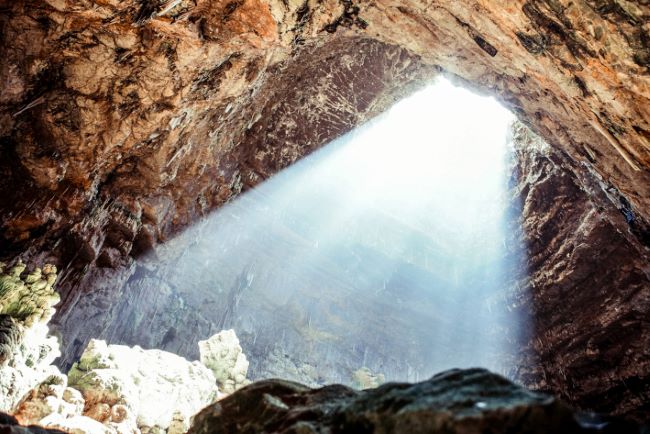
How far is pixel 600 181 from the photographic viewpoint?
8672 mm

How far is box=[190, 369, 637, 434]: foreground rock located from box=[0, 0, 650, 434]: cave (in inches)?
0.6

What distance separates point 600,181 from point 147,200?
1218cm

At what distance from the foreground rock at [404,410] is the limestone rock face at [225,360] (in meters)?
12.5

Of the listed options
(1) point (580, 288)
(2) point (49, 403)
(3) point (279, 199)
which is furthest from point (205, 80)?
(1) point (580, 288)

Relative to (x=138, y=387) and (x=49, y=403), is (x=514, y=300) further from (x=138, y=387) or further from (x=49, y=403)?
(x=49, y=403)

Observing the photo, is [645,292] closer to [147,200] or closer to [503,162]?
[503,162]

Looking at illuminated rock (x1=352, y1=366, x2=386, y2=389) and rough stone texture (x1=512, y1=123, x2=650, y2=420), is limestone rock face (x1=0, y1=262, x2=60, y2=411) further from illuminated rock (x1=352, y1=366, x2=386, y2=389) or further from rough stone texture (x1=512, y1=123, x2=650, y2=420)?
illuminated rock (x1=352, y1=366, x2=386, y2=389)

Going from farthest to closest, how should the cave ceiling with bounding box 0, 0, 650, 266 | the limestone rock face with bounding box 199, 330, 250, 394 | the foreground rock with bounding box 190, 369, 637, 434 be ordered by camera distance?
1. the limestone rock face with bounding box 199, 330, 250, 394
2. the cave ceiling with bounding box 0, 0, 650, 266
3. the foreground rock with bounding box 190, 369, 637, 434

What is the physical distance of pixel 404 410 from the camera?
7.43 ft

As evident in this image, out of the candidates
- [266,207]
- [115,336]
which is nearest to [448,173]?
[266,207]

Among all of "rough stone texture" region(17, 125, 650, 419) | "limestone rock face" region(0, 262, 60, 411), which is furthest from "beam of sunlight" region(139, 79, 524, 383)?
"limestone rock face" region(0, 262, 60, 411)

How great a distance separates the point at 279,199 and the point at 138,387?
9790 millimetres

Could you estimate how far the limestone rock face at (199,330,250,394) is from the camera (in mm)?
14836

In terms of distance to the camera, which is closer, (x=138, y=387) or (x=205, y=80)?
(x=205, y=80)
